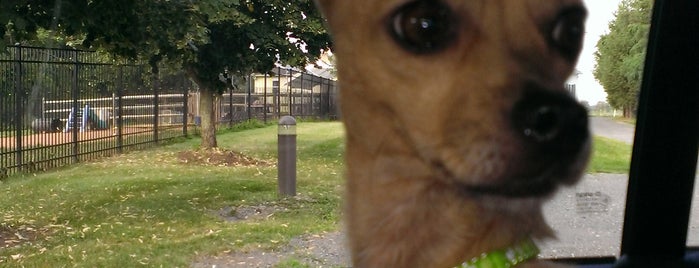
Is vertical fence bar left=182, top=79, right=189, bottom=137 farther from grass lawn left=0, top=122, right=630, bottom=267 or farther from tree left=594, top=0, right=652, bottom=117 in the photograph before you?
tree left=594, top=0, right=652, bottom=117

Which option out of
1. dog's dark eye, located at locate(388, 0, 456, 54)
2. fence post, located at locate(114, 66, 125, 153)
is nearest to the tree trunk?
fence post, located at locate(114, 66, 125, 153)

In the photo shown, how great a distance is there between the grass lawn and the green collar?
1.59 meters

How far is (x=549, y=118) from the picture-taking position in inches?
25.2

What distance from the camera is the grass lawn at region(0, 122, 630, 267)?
8.52ft

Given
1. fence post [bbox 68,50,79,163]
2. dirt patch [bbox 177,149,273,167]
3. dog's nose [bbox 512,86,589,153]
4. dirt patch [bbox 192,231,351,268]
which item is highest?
dog's nose [bbox 512,86,589,153]

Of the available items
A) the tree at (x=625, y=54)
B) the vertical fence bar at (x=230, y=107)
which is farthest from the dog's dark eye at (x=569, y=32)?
the vertical fence bar at (x=230, y=107)

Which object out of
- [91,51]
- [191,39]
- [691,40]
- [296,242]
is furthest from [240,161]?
[691,40]

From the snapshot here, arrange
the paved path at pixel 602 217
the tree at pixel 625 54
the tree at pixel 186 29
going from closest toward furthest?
the paved path at pixel 602 217 < the tree at pixel 625 54 < the tree at pixel 186 29

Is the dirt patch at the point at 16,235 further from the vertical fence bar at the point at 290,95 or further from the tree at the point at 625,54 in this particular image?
the tree at the point at 625,54

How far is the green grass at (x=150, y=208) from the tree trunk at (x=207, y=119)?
0.18 ft

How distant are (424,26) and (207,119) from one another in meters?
1.94

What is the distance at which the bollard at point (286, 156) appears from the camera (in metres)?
2.22

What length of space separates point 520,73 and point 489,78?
28 millimetres

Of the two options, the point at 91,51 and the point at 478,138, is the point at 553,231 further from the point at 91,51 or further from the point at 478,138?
the point at 91,51
